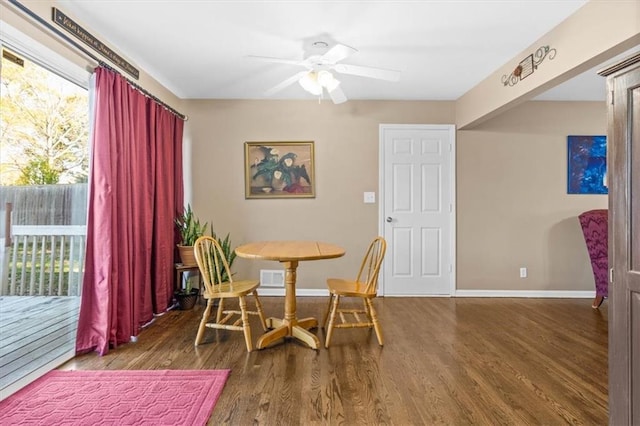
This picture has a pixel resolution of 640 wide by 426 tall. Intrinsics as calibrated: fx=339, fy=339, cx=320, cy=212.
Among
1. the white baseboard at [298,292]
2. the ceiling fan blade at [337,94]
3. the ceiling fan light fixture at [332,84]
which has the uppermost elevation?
the ceiling fan blade at [337,94]

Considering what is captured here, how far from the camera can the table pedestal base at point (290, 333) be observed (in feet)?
8.23

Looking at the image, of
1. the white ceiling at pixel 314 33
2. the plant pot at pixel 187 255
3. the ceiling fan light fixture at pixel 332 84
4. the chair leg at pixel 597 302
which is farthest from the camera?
the chair leg at pixel 597 302

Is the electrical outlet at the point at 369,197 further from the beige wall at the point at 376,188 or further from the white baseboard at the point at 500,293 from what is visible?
the white baseboard at the point at 500,293

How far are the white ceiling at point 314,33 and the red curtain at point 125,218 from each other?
0.42m

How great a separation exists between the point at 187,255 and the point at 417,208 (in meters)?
2.69

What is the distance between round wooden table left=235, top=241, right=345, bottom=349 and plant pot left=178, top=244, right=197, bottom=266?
3.17 feet

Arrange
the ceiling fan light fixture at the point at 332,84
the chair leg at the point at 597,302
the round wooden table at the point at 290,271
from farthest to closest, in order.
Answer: the chair leg at the point at 597,302 → the ceiling fan light fixture at the point at 332,84 → the round wooden table at the point at 290,271

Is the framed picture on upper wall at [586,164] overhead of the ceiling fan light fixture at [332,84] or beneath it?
beneath

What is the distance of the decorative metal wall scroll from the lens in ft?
8.29

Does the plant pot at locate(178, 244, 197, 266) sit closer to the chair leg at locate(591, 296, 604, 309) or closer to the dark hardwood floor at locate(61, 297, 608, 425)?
the dark hardwood floor at locate(61, 297, 608, 425)

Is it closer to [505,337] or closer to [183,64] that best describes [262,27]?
[183,64]

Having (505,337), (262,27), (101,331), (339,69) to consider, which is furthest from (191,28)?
(505,337)

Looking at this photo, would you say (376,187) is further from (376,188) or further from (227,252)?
(227,252)

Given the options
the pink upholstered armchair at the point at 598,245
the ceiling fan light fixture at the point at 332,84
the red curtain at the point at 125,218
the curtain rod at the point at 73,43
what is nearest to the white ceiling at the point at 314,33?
the curtain rod at the point at 73,43
